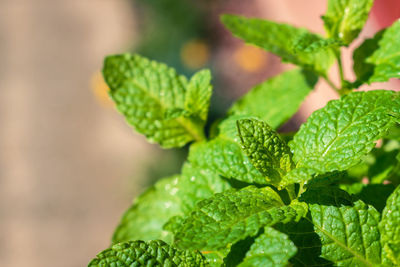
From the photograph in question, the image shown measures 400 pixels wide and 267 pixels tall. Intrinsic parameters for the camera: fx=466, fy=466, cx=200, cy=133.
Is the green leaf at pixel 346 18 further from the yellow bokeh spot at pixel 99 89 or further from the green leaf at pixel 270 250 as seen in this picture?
the yellow bokeh spot at pixel 99 89

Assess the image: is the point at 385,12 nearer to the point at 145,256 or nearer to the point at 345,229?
the point at 345,229

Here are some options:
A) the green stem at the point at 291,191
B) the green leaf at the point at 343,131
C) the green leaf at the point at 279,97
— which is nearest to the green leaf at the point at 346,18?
the green leaf at the point at 279,97

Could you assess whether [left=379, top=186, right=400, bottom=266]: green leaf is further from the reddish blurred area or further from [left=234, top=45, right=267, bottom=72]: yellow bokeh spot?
[left=234, top=45, right=267, bottom=72]: yellow bokeh spot

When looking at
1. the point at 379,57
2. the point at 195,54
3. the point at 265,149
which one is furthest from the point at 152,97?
the point at 195,54

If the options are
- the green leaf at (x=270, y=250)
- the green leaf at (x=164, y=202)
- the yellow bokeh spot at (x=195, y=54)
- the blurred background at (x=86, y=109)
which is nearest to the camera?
the green leaf at (x=270, y=250)

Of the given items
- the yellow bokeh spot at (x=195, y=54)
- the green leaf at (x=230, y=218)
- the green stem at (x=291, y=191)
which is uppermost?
the yellow bokeh spot at (x=195, y=54)

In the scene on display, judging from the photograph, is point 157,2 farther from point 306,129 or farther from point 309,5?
point 306,129
